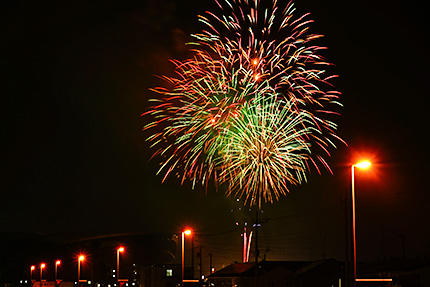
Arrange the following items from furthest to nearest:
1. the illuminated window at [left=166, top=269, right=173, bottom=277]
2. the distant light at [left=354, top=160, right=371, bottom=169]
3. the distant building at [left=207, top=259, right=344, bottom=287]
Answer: the illuminated window at [left=166, top=269, right=173, bottom=277], the distant building at [left=207, top=259, right=344, bottom=287], the distant light at [left=354, top=160, right=371, bottom=169]

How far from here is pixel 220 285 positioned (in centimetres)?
7281

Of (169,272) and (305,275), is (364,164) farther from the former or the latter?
(169,272)

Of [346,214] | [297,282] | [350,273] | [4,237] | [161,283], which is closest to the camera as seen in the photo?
[350,273]

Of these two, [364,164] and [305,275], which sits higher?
[364,164]

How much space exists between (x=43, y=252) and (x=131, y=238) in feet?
75.9

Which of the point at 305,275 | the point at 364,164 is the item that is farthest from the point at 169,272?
the point at 364,164

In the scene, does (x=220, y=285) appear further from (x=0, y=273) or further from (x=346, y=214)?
(x=0, y=273)

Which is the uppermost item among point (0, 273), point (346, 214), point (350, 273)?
point (346, 214)

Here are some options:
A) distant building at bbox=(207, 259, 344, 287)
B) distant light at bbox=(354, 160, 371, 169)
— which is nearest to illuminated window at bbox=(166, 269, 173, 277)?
distant building at bbox=(207, 259, 344, 287)

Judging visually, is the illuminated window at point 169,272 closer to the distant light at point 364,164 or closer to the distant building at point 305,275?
the distant building at point 305,275

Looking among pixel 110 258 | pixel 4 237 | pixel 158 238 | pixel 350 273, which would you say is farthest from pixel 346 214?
pixel 4 237

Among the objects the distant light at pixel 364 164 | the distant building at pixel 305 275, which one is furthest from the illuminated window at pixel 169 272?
the distant light at pixel 364 164

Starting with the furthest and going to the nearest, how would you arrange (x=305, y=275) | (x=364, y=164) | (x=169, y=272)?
(x=169, y=272) → (x=305, y=275) → (x=364, y=164)

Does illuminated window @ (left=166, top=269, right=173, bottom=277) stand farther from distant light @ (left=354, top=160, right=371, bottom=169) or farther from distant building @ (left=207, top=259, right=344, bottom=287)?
distant light @ (left=354, top=160, right=371, bottom=169)
